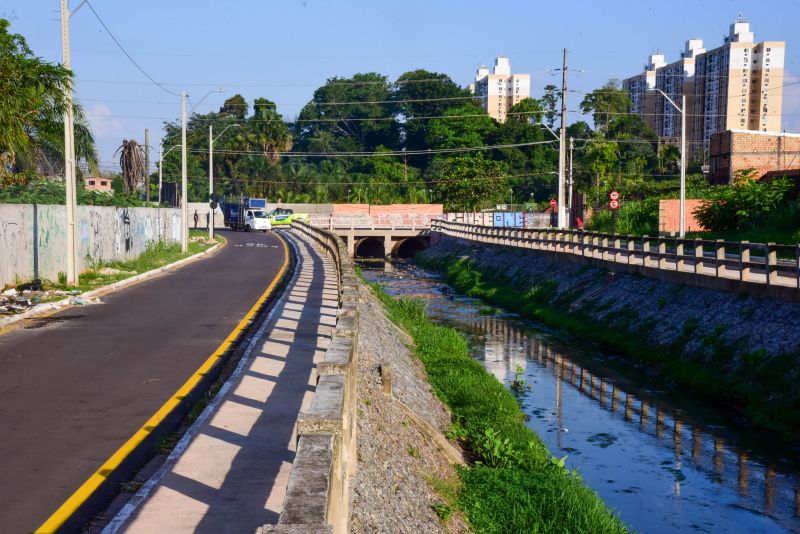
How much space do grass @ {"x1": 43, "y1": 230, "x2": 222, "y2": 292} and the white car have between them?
27920 mm

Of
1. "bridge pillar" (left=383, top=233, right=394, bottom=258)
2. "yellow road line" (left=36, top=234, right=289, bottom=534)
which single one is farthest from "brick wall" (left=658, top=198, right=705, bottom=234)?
"yellow road line" (left=36, top=234, right=289, bottom=534)

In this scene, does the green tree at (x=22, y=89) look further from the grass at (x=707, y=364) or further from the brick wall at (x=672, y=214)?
the brick wall at (x=672, y=214)

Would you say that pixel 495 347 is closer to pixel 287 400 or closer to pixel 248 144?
pixel 287 400

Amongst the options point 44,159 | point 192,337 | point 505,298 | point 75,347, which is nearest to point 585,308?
Answer: point 505,298

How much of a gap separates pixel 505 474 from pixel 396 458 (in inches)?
120

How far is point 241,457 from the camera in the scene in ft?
31.7

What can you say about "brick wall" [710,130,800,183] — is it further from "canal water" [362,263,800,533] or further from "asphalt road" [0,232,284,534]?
"asphalt road" [0,232,284,534]

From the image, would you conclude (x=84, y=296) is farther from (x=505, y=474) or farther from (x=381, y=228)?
(x=381, y=228)

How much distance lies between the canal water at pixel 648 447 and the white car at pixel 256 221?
53.1 m

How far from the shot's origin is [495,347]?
2938 centimetres

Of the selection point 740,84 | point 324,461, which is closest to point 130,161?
point 324,461

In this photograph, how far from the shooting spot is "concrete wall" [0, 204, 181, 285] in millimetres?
25750

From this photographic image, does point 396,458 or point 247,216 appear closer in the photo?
point 396,458

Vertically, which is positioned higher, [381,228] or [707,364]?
[381,228]
